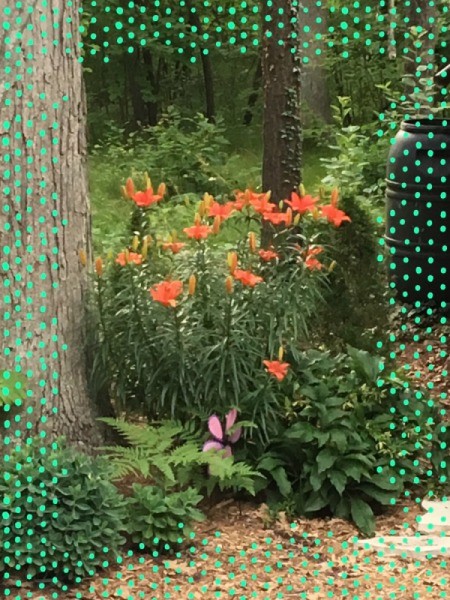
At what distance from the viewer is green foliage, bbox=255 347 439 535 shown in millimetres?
4008

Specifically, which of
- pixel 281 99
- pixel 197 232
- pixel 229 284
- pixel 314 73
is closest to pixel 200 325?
pixel 229 284

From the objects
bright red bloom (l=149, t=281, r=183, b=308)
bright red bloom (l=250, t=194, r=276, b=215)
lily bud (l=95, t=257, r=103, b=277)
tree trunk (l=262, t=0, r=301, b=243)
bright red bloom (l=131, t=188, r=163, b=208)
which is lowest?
bright red bloom (l=149, t=281, r=183, b=308)

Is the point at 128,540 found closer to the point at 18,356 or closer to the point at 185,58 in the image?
the point at 18,356

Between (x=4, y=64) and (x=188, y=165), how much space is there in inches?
208

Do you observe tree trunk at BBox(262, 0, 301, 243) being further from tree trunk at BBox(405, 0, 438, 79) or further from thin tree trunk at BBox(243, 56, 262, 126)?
thin tree trunk at BBox(243, 56, 262, 126)

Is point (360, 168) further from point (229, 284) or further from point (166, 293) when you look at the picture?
point (166, 293)

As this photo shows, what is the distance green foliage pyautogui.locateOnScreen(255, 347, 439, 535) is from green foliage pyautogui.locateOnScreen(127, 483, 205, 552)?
0.40 metres

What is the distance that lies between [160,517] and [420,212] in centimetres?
316

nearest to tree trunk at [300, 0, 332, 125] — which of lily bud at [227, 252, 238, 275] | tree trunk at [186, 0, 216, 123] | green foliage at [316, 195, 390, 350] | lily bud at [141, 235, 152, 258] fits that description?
tree trunk at [186, 0, 216, 123]

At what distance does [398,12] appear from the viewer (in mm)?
9258

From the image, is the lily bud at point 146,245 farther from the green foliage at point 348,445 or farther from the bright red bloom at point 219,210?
the green foliage at point 348,445

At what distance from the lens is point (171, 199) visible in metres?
8.16

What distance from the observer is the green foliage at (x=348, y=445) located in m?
4.01

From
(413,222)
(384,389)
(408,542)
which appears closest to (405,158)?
(413,222)
